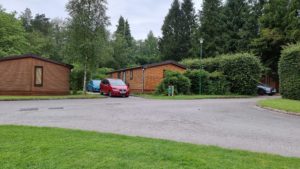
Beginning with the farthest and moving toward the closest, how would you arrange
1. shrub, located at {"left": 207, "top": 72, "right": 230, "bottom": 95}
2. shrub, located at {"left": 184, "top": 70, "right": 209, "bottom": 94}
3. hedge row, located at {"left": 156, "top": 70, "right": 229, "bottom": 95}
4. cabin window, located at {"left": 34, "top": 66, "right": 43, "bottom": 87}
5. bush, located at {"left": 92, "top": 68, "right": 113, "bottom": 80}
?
bush, located at {"left": 92, "top": 68, "right": 113, "bottom": 80} < shrub, located at {"left": 207, "top": 72, "right": 230, "bottom": 95} < shrub, located at {"left": 184, "top": 70, "right": 209, "bottom": 94} < hedge row, located at {"left": 156, "top": 70, "right": 229, "bottom": 95} < cabin window, located at {"left": 34, "top": 66, "right": 43, "bottom": 87}

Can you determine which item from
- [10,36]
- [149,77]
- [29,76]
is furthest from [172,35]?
[29,76]

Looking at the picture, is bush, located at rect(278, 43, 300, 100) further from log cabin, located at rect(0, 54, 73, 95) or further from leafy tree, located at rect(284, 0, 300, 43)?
log cabin, located at rect(0, 54, 73, 95)

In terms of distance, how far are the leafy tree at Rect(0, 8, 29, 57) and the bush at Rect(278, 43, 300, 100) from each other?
1361 inches

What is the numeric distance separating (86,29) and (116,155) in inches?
919

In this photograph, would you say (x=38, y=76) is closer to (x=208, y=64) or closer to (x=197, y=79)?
(x=197, y=79)

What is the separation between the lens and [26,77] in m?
26.0

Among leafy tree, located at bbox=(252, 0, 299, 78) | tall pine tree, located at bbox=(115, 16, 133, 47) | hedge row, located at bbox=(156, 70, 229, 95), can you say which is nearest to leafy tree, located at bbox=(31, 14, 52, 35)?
tall pine tree, located at bbox=(115, 16, 133, 47)

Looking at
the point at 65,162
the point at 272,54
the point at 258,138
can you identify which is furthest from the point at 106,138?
the point at 272,54

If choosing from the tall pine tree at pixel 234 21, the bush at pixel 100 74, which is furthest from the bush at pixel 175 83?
the tall pine tree at pixel 234 21

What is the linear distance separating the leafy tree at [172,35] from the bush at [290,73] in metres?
34.3

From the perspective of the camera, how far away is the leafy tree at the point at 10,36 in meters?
44.8

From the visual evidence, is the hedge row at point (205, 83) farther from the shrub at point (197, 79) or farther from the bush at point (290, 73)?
the bush at point (290, 73)

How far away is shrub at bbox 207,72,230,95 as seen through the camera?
3155cm

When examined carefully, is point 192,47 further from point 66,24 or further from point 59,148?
point 59,148
